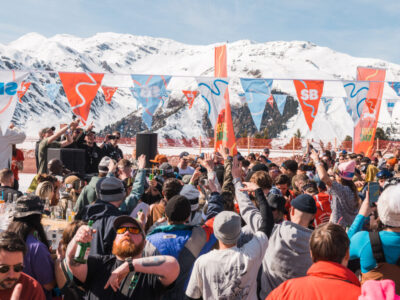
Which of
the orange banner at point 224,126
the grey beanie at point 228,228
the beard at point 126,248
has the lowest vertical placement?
the beard at point 126,248

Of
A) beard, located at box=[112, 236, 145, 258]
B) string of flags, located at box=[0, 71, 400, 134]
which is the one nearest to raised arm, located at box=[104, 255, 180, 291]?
beard, located at box=[112, 236, 145, 258]

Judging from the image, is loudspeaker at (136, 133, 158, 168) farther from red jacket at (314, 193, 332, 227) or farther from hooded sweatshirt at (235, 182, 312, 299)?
hooded sweatshirt at (235, 182, 312, 299)

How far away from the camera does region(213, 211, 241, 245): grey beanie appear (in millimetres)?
2771

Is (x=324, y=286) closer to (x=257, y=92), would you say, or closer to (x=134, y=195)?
(x=134, y=195)

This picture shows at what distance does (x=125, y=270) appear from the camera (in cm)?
242

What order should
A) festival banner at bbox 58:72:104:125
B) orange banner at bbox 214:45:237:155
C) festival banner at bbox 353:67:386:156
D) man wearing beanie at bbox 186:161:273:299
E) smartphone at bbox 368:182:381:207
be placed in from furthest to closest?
festival banner at bbox 353:67:386:156 < festival banner at bbox 58:72:104:125 < orange banner at bbox 214:45:237:155 < smartphone at bbox 368:182:381:207 < man wearing beanie at bbox 186:161:273:299

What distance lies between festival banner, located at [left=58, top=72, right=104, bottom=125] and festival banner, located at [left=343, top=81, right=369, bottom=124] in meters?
6.88

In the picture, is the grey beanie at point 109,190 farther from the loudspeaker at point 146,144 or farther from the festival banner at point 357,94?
the loudspeaker at point 146,144

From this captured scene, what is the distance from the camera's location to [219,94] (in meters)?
10.3

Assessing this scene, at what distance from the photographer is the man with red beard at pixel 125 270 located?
243 centimetres

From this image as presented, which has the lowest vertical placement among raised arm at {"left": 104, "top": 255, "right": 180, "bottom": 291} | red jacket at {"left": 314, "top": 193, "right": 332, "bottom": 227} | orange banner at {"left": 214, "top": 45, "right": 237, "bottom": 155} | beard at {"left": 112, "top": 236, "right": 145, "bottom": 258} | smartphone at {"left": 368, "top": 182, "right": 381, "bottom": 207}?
red jacket at {"left": 314, "top": 193, "right": 332, "bottom": 227}

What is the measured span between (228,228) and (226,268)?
0.26 metres

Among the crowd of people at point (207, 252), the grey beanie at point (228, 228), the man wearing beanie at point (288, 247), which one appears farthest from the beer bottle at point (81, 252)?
the man wearing beanie at point (288, 247)

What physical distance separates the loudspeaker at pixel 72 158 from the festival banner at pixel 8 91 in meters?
1.32
